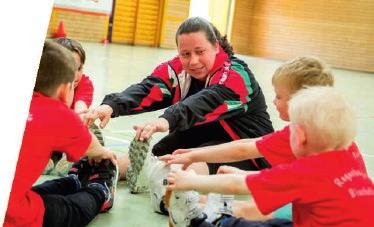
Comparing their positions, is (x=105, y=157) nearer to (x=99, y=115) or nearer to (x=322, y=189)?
(x=99, y=115)

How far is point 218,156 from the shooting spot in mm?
1819

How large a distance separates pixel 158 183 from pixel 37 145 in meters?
0.63

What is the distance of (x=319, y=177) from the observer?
1281mm

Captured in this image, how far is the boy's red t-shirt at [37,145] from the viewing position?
1.49 m

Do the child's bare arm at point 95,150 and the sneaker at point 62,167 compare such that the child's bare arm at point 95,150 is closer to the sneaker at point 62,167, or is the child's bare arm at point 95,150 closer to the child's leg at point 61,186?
the child's leg at point 61,186

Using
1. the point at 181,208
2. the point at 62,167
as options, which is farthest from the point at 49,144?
the point at 62,167

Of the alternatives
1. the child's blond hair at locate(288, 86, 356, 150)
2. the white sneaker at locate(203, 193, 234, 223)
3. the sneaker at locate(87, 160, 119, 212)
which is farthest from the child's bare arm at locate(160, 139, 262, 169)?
the child's blond hair at locate(288, 86, 356, 150)

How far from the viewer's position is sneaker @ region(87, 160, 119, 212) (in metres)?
2.00

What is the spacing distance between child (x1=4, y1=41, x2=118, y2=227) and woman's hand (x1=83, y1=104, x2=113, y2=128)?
1.27 ft

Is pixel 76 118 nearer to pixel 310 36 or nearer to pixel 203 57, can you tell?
pixel 203 57

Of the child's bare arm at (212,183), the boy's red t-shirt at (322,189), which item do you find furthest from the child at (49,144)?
the boy's red t-shirt at (322,189)

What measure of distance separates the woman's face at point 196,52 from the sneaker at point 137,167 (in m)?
0.43

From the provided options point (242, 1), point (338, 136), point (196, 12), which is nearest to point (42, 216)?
point (338, 136)

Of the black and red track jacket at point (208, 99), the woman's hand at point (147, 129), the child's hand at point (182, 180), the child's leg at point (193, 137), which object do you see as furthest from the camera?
the child's leg at point (193, 137)
